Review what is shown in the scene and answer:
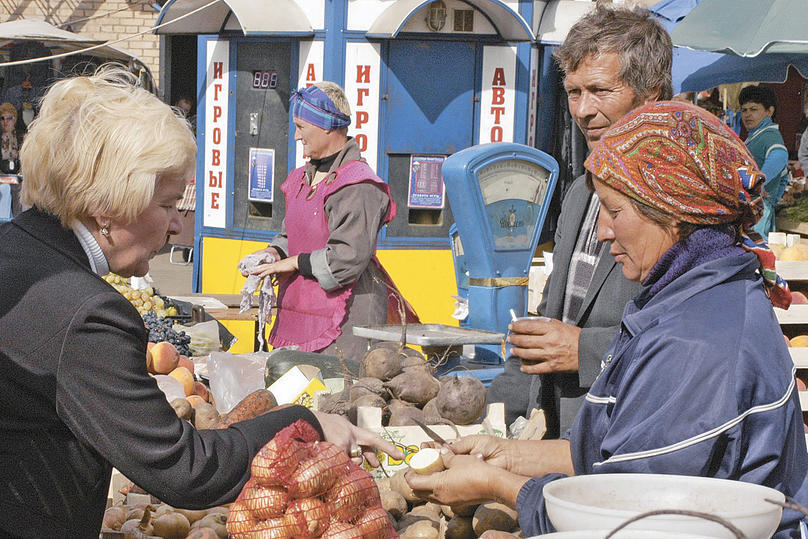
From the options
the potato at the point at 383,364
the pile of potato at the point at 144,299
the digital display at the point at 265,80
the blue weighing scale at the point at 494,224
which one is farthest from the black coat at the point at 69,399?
the digital display at the point at 265,80

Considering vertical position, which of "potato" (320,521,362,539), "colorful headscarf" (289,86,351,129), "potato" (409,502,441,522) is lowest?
"potato" (409,502,441,522)

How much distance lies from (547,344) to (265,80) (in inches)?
235

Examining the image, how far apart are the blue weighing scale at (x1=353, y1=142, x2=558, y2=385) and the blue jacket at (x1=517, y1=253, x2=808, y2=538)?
290cm

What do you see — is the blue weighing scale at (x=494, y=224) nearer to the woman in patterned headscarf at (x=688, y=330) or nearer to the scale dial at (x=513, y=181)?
the scale dial at (x=513, y=181)

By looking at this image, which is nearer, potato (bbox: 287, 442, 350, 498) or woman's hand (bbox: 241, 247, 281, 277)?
potato (bbox: 287, 442, 350, 498)

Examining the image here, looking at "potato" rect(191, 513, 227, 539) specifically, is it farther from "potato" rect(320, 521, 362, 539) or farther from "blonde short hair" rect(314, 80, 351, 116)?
"blonde short hair" rect(314, 80, 351, 116)

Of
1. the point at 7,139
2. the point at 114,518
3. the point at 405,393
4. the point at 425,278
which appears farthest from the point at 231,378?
the point at 7,139

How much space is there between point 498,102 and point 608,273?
18.3 feet

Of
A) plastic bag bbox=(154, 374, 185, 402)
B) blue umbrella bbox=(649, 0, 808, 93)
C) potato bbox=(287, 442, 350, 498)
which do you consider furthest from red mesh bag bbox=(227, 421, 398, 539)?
blue umbrella bbox=(649, 0, 808, 93)

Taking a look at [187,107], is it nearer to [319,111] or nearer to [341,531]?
[319,111]

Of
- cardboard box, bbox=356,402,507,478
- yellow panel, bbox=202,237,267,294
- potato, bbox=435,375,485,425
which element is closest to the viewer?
cardboard box, bbox=356,402,507,478

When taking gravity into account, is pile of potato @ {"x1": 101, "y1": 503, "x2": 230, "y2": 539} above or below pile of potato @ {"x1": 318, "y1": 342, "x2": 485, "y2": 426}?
below

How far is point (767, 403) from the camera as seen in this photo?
1577 mm

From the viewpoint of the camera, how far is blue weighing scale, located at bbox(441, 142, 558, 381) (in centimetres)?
483
